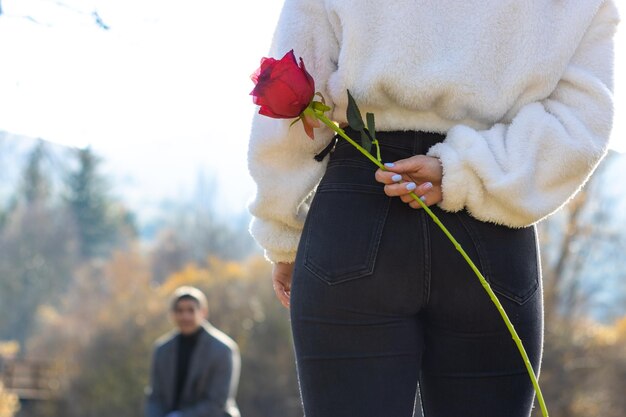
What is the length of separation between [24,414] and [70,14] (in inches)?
773

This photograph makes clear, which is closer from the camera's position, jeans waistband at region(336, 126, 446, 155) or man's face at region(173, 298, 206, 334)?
jeans waistband at region(336, 126, 446, 155)

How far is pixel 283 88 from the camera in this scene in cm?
171

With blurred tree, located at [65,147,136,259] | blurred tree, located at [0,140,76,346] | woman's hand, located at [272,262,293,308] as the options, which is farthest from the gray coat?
blurred tree, located at [65,147,136,259]

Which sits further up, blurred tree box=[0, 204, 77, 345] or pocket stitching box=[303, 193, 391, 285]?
pocket stitching box=[303, 193, 391, 285]

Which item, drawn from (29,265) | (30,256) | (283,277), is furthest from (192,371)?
(30,256)

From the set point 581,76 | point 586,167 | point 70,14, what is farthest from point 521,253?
point 70,14

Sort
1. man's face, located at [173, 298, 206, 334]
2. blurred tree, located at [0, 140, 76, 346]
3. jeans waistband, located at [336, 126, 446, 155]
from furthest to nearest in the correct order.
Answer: blurred tree, located at [0, 140, 76, 346] → man's face, located at [173, 298, 206, 334] → jeans waistband, located at [336, 126, 446, 155]

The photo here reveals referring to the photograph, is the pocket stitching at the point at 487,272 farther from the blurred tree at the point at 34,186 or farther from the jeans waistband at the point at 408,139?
the blurred tree at the point at 34,186

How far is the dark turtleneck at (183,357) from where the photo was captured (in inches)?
293

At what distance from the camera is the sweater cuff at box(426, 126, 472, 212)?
67.4 inches

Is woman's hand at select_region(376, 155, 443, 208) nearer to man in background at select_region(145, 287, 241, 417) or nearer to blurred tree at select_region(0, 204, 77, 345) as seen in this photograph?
man in background at select_region(145, 287, 241, 417)

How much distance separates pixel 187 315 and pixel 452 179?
19.9ft

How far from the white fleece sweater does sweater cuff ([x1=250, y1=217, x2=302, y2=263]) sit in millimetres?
270

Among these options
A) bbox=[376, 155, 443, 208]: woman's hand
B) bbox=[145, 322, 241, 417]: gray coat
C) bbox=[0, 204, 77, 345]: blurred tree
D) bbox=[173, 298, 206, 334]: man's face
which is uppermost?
bbox=[376, 155, 443, 208]: woman's hand
